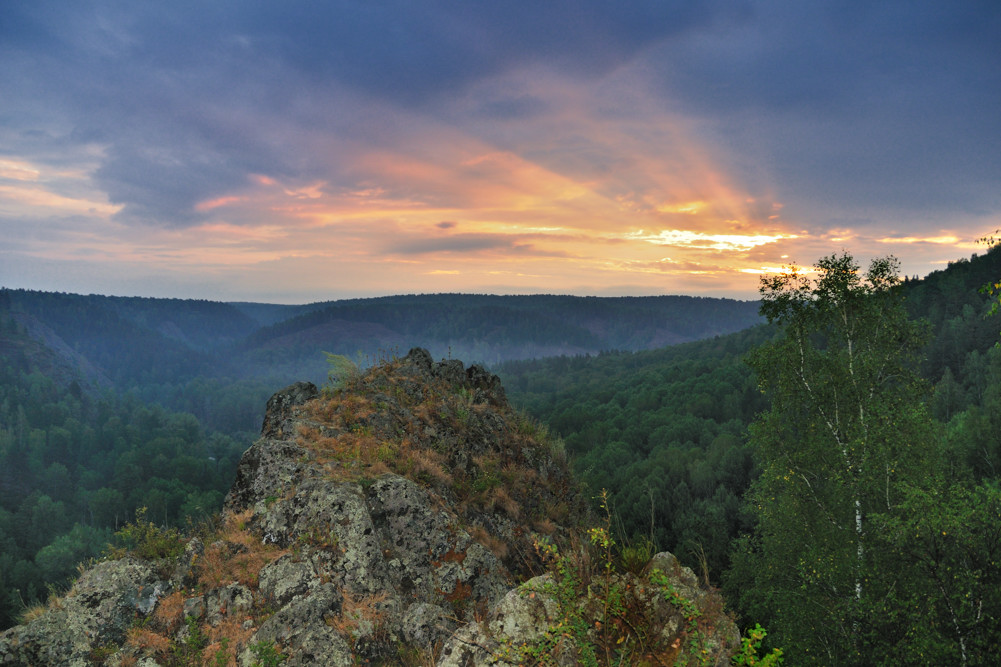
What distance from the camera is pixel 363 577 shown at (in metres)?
11.1

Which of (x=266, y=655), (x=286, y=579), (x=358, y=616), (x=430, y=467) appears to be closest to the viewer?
(x=266, y=655)

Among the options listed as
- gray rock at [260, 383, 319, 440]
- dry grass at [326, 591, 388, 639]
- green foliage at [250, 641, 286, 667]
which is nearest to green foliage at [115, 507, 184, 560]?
gray rock at [260, 383, 319, 440]

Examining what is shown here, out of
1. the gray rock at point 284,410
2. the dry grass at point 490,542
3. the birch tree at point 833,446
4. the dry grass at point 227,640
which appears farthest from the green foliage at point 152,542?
the birch tree at point 833,446

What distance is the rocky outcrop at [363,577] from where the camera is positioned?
6445mm

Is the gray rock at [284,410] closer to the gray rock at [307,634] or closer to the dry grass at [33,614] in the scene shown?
the gray rock at [307,634]

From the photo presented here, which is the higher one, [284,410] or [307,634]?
[284,410]

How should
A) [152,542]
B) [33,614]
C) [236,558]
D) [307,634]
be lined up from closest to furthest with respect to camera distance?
[307,634] → [33,614] → [236,558] → [152,542]

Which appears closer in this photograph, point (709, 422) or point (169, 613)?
point (169, 613)

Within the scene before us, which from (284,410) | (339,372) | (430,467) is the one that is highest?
(339,372)

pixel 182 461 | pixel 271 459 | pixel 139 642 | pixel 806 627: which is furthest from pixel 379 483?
pixel 182 461

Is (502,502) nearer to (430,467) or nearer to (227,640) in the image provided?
(430,467)

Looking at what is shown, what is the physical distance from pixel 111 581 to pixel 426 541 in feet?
22.4

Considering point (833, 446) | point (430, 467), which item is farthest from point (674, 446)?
point (430, 467)

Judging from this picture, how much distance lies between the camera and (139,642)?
1012 centimetres
